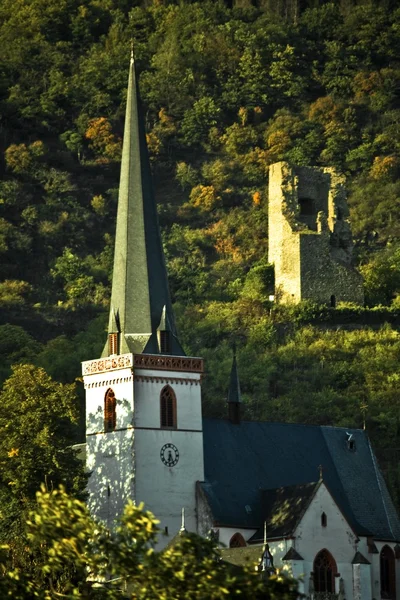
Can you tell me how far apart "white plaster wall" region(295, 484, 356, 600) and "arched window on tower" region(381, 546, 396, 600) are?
2958 millimetres

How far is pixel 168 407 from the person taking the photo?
88062 millimetres

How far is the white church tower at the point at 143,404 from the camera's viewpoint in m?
86.6

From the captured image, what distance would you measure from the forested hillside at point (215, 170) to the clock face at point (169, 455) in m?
16.1

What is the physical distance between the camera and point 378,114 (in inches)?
6599

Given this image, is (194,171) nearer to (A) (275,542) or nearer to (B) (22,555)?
(A) (275,542)

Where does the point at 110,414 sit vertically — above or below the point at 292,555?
above

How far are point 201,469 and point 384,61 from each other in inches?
3703

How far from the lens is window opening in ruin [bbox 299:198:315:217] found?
427ft

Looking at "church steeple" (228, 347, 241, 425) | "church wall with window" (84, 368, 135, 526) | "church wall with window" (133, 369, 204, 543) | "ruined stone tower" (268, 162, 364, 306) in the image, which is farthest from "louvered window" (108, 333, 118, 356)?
"ruined stone tower" (268, 162, 364, 306)

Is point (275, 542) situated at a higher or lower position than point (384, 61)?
lower

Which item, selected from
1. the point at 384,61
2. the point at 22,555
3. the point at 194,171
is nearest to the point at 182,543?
the point at 22,555

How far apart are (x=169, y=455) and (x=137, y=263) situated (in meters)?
7.28

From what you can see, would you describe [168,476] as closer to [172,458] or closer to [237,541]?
[172,458]

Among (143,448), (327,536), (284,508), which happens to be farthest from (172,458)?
(327,536)
